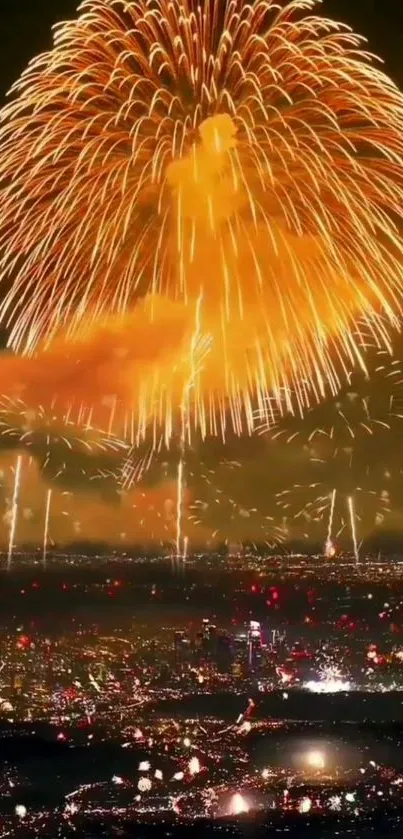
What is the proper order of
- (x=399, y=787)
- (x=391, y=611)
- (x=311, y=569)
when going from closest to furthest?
(x=399, y=787) → (x=391, y=611) → (x=311, y=569)

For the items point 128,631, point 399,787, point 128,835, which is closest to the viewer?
point 128,835

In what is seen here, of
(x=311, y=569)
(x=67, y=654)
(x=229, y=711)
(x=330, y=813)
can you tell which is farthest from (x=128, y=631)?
(x=311, y=569)

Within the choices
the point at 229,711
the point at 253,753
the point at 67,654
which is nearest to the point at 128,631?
the point at 67,654

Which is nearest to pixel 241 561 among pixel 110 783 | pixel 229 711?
pixel 229 711

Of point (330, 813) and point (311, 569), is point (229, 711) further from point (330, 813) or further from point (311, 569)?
point (311, 569)

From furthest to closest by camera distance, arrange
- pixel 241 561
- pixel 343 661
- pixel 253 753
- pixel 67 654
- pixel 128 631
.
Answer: pixel 241 561
pixel 128 631
pixel 67 654
pixel 343 661
pixel 253 753

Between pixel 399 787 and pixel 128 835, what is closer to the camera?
pixel 128 835

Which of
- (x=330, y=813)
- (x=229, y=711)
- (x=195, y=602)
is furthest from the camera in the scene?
(x=195, y=602)

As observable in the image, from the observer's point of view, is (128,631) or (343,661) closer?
(343,661)

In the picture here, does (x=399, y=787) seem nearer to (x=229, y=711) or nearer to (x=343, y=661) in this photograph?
(x=229, y=711)
